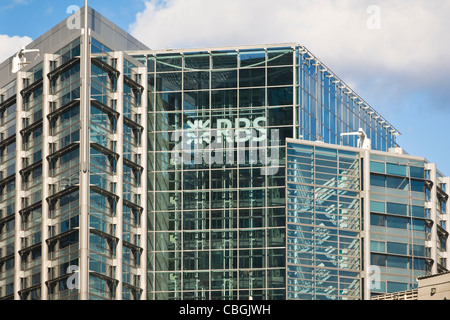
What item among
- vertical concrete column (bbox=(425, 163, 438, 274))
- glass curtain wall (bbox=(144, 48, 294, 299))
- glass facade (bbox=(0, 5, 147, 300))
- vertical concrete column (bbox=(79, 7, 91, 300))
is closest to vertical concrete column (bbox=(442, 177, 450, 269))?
vertical concrete column (bbox=(425, 163, 438, 274))

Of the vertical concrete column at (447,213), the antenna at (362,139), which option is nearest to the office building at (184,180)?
the antenna at (362,139)

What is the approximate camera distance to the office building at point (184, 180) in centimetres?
13150

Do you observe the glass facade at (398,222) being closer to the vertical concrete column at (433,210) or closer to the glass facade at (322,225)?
the vertical concrete column at (433,210)

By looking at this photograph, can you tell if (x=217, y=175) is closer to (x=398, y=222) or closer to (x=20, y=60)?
(x=398, y=222)

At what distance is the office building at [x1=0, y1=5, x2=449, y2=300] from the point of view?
13150 centimetres

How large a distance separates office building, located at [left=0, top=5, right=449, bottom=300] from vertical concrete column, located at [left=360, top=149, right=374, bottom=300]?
0.59 feet

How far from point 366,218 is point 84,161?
3328 centimetres

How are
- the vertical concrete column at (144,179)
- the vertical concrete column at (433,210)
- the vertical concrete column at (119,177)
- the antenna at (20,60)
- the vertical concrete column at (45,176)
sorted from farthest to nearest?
the vertical concrete column at (433,210) < the antenna at (20,60) < the vertical concrete column at (144,179) < the vertical concrete column at (45,176) < the vertical concrete column at (119,177)

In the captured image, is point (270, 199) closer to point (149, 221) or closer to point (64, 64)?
point (149, 221)

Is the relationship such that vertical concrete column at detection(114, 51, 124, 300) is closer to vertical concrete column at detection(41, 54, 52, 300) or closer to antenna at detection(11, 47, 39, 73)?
vertical concrete column at detection(41, 54, 52, 300)

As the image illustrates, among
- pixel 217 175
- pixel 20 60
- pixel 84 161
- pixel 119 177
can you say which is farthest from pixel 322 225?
pixel 20 60

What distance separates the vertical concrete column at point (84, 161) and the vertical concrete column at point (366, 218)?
31407 millimetres

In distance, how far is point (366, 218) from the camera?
455ft
